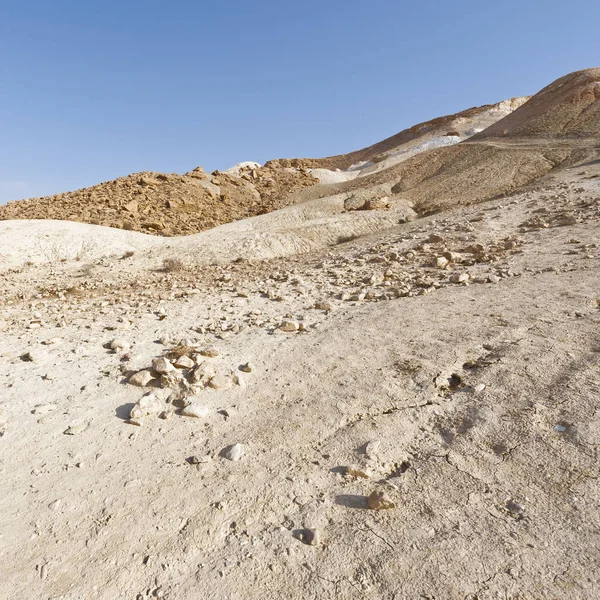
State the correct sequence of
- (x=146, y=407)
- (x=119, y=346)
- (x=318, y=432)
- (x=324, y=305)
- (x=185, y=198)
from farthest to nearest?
(x=185, y=198)
(x=324, y=305)
(x=119, y=346)
(x=146, y=407)
(x=318, y=432)

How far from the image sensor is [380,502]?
2.08 meters

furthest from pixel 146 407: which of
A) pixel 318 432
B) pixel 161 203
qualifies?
pixel 161 203

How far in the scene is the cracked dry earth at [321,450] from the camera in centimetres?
182

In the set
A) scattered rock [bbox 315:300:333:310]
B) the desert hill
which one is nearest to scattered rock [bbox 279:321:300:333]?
scattered rock [bbox 315:300:333:310]

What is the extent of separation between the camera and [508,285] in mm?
4988

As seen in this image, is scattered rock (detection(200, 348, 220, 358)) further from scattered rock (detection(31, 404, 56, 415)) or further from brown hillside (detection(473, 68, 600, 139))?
brown hillside (detection(473, 68, 600, 139))

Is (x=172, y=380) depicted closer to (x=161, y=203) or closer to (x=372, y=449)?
(x=372, y=449)

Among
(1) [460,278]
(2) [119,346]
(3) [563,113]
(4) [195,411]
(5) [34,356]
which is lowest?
(1) [460,278]

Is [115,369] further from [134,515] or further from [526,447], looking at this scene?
[526,447]

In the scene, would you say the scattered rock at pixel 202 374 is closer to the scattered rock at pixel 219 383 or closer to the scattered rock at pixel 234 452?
the scattered rock at pixel 219 383

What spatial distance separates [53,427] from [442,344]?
313 cm

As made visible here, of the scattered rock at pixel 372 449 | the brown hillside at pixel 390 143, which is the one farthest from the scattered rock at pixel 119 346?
the brown hillside at pixel 390 143

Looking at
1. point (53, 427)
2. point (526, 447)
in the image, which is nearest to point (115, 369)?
point (53, 427)

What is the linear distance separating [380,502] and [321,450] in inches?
23.2
